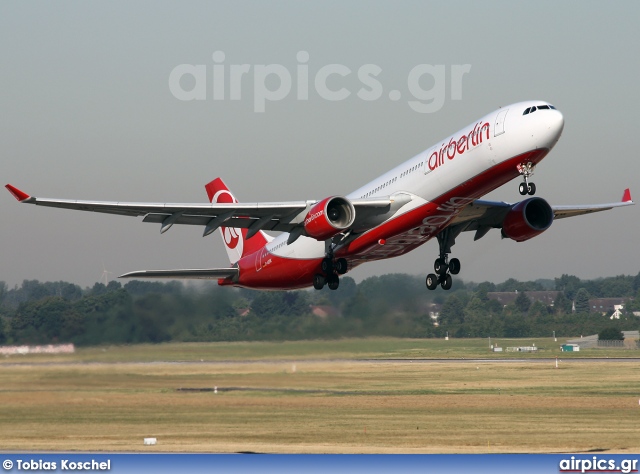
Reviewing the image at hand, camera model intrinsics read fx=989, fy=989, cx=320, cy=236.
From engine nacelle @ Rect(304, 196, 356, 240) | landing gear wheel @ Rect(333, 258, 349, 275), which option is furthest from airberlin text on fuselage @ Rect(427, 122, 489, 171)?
landing gear wheel @ Rect(333, 258, 349, 275)

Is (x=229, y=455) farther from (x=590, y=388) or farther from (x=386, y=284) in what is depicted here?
(x=590, y=388)

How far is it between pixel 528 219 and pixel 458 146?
6.96 metres

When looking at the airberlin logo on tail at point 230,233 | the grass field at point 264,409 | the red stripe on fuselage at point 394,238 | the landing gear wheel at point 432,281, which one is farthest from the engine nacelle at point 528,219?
the airberlin logo on tail at point 230,233

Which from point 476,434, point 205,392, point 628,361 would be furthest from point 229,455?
point 628,361

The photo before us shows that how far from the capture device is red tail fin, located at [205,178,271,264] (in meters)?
44.4

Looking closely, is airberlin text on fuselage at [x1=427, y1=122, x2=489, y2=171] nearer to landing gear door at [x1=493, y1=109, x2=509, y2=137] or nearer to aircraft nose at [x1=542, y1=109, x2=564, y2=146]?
landing gear door at [x1=493, y1=109, x2=509, y2=137]

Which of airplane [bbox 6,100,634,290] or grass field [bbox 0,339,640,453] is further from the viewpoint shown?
grass field [bbox 0,339,640,453]

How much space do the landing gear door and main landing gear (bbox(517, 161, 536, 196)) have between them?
4.12ft

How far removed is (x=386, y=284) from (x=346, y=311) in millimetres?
2098

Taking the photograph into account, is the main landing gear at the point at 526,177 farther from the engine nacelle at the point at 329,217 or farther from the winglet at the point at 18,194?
the winglet at the point at 18,194

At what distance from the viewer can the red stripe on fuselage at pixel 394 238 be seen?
106 ft

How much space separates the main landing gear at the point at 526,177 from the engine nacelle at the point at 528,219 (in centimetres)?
643

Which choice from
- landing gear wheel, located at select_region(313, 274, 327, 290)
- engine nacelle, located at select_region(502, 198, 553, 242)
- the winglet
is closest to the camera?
the winglet

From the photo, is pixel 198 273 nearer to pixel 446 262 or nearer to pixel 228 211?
pixel 228 211
